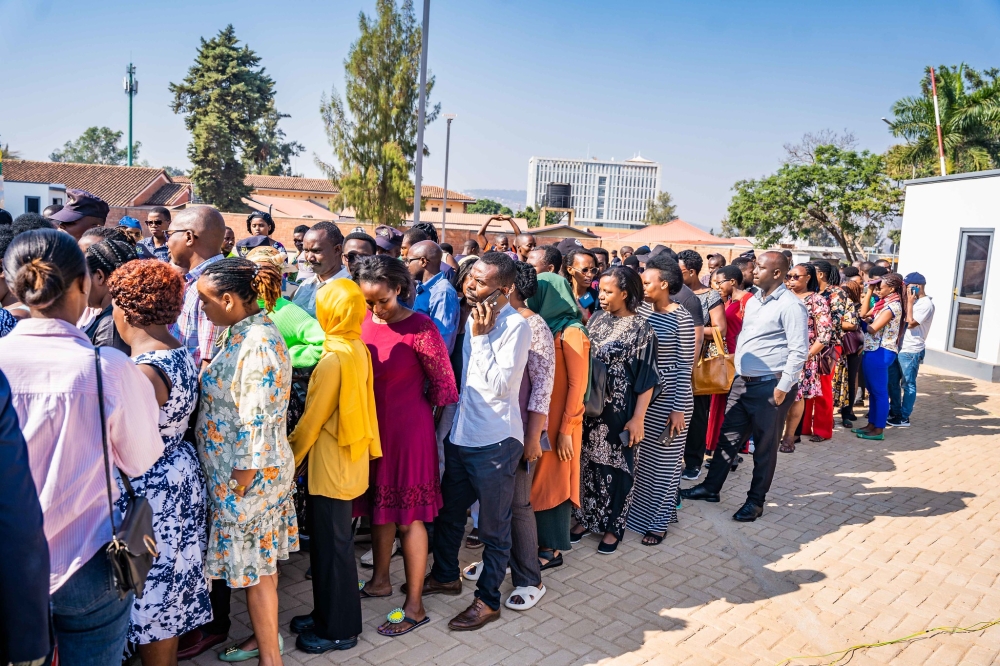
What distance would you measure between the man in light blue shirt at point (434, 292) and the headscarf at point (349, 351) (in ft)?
3.65

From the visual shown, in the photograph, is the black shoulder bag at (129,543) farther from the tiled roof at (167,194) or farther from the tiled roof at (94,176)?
the tiled roof at (167,194)

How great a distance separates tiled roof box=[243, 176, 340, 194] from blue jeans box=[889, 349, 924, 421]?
64.2m

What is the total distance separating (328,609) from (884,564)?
12.9 ft

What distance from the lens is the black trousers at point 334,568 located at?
3.55 metres

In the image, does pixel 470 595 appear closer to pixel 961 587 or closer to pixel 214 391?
pixel 214 391

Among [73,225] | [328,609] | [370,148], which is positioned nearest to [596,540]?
[328,609]

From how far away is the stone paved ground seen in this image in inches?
152

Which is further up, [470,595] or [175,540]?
[175,540]

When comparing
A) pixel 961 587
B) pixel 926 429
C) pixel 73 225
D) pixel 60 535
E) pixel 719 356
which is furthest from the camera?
pixel 926 429

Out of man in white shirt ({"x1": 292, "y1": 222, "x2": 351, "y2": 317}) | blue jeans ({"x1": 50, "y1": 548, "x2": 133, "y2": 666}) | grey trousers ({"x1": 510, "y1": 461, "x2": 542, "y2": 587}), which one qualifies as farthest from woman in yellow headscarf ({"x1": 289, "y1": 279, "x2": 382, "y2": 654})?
man in white shirt ({"x1": 292, "y1": 222, "x2": 351, "y2": 317})

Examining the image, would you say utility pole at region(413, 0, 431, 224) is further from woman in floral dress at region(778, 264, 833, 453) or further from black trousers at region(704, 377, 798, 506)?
black trousers at region(704, 377, 798, 506)

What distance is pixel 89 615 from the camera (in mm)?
2258

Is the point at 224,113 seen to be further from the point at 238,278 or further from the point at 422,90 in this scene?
the point at 238,278

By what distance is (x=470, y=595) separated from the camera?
14.2ft
